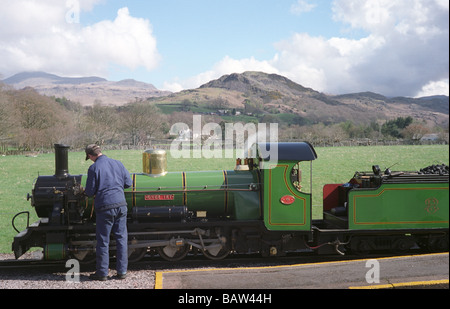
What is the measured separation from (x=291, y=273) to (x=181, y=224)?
7.01ft

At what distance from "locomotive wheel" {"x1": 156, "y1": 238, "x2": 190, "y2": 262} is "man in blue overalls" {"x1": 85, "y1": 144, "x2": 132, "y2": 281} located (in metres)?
0.84

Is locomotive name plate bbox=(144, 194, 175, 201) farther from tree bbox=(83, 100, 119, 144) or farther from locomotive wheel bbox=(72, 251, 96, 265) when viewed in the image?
tree bbox=(83, 100, 119, 144)

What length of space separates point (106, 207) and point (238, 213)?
7.70ft

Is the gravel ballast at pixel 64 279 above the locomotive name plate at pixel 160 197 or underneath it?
underneath

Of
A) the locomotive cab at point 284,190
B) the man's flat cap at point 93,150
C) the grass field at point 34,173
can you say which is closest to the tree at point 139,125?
the grass field at point 34,173

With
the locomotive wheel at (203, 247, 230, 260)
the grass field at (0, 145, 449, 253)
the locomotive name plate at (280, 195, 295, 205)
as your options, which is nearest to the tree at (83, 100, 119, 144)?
the grass field at (0, 145, 449, 253)

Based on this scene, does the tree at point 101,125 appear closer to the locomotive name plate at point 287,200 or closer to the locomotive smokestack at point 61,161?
the locomotive smokestack at point 61,161

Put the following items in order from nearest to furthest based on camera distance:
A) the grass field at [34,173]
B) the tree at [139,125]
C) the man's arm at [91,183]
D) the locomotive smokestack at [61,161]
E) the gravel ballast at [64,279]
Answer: the gravel ballast at [64,279]
the man's arm at [91,183]
the locomotive smokestack at [61,161]
the grass field at [34,173]
the tree at [139,125]

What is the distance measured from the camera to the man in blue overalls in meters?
5.95

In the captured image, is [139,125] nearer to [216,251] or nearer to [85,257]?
[85,257]

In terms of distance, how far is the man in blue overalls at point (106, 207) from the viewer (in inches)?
234

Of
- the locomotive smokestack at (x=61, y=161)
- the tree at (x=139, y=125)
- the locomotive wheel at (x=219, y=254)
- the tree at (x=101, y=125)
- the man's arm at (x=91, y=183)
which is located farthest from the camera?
the tree at (x=139, y=125)

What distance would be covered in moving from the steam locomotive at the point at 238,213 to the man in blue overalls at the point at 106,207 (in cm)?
56
